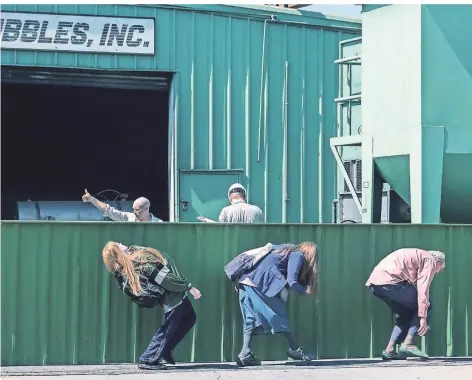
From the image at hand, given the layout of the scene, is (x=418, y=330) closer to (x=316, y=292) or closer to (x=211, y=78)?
(x=316, y=292)

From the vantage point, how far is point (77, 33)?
16.8m

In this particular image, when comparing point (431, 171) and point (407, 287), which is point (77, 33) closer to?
point (431, 171)

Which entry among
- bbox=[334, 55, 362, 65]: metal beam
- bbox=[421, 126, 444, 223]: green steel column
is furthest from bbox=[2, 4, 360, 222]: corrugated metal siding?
bbox=[421, 126, 444, 223]: green steel column

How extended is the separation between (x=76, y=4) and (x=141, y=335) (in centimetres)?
948

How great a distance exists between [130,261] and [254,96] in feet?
32.5

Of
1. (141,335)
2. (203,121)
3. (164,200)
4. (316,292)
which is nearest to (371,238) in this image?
(316,292)

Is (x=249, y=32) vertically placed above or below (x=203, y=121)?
above

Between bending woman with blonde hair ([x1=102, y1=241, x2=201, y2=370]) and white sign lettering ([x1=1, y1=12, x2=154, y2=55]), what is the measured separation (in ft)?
29.4

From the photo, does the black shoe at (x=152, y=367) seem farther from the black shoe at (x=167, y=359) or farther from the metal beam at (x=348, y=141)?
the metal beam at (x=348, y=141)

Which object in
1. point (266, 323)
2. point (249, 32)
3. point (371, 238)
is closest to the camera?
point (266, 323)

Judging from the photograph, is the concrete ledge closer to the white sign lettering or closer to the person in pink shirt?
the person in pink shirt

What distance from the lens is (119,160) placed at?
2439 centimetres

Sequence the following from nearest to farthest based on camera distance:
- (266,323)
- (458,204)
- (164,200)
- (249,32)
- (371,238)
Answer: (266,323) → (371,238) → (458,204) → (249,32) → (164,200)

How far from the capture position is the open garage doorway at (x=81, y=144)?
21359 millimetres
